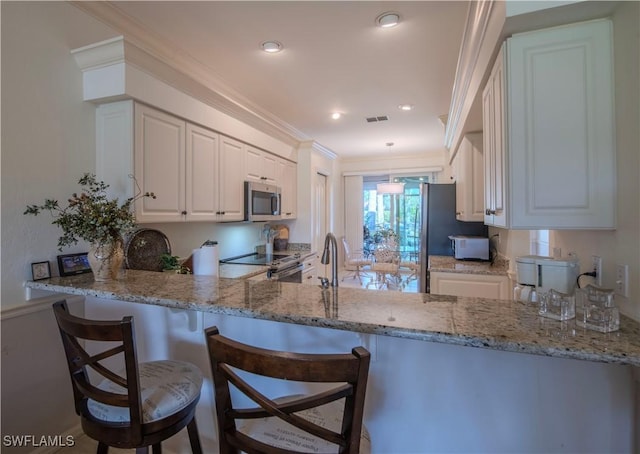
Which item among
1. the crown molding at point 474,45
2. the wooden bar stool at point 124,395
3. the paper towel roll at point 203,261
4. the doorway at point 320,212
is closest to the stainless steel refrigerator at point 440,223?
the crown molding at point 474,45

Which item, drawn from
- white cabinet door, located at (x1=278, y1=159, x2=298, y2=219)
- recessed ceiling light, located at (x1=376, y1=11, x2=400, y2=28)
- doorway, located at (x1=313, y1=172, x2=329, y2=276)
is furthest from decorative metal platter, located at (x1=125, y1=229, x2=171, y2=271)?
doorway, located at (x1=313, y1=172, x2=329, y2=276)

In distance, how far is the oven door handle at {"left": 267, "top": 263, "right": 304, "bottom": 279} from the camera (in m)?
3.15

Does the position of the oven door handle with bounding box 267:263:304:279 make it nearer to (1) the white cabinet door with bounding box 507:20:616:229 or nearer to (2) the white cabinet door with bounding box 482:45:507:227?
(2) the white cabinet door with bounding box 482:45:507:227

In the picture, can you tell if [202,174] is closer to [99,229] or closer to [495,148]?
[99,229]

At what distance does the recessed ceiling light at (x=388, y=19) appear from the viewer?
201 centimetres

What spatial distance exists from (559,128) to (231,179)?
2.63 m

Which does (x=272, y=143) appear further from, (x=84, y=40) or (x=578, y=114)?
(x=578, y=114)

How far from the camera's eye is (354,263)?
6145 millimetres

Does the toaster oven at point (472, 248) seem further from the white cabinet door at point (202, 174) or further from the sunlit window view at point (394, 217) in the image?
the sunlit window view at point (394, 217)

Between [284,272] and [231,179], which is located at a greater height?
[231,179]

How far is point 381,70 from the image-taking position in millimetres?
2748

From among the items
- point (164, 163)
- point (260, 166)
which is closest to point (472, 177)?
point (260, 166)

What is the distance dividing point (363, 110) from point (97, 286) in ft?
10.7

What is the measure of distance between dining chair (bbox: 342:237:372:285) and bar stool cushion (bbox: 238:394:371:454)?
5.18 m
